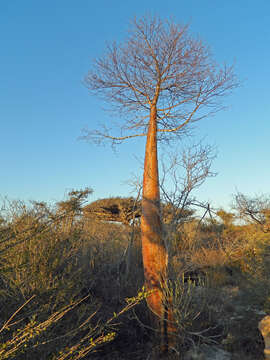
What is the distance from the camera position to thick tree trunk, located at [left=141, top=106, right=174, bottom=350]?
407cm

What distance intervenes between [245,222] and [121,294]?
18.7 ft

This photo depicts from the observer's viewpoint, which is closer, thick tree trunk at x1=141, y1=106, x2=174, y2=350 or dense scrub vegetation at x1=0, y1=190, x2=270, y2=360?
dense scrub vegetation at x1=0, y1=190, x2=270, y2=360

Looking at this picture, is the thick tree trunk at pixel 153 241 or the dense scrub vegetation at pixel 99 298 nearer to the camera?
the dense scrub vegetation at pixel 99 298

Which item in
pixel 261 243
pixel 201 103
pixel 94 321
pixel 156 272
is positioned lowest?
pixel 94 321

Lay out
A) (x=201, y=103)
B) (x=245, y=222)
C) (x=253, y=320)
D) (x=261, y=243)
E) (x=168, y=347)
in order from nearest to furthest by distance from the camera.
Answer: (x=168, y=347), (x=253, y=320), (x=201, y=103), (x=261, y=243), (x=245, y=222)

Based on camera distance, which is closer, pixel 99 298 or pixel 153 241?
pixel 153 241

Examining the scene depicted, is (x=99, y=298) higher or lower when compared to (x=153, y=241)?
lower

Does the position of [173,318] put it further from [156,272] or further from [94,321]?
[94,321]

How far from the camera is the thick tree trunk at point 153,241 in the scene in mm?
4070

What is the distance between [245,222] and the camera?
30.9 feet

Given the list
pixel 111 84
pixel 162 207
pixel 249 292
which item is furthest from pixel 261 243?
pixel 111 84

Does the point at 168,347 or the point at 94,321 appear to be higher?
the point at 94,321

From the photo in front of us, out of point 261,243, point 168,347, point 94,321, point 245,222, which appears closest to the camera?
point 168,347

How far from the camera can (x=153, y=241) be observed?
437 centimetres
